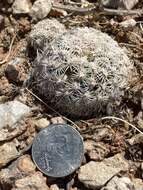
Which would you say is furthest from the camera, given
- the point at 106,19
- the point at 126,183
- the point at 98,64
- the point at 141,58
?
the point at 106,19

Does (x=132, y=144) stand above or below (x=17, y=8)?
below

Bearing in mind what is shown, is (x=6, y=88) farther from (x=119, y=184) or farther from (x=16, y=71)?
(x=119, y=184)

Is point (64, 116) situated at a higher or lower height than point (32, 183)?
higher

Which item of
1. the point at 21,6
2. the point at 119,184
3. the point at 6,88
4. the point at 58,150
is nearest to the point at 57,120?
the point at 58,150

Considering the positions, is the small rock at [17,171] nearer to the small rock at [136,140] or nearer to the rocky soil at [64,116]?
the rocky soil at [64,116]

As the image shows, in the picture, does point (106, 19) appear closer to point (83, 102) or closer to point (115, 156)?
point (83, 102)

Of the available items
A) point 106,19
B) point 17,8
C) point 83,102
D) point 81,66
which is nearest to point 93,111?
point 83,102

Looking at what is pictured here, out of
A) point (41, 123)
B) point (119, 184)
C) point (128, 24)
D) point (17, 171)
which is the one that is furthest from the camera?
point (128, 24)
